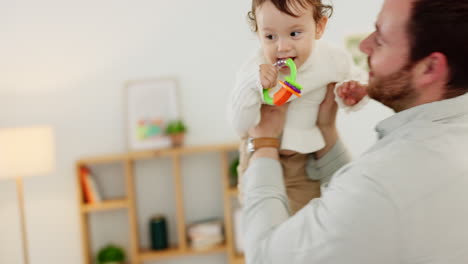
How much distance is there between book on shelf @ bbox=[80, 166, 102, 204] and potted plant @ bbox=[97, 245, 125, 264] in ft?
0.99

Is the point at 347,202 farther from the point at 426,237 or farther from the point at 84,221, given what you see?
the point at 84,221

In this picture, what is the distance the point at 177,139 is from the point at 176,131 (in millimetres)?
56

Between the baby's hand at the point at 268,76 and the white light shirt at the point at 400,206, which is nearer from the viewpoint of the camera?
the white light shirt at the point at 400,206

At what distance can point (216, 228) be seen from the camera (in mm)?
2822

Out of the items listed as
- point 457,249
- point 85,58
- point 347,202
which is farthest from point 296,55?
point 85,58

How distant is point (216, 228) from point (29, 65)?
1478 mm

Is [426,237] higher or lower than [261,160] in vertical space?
lower

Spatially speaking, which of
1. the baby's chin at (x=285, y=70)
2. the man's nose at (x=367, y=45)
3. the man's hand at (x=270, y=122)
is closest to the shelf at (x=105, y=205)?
the man's hand at (x=270, y=122)

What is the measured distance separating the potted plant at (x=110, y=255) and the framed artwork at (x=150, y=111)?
611 millimetres

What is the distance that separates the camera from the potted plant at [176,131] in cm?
279

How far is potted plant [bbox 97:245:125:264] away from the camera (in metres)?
2.83

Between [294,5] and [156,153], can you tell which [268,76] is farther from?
[156,153]

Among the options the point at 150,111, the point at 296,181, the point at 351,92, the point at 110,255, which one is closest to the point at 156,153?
the point at 150,111

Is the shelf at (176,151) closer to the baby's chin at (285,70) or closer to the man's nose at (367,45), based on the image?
the baby's chin at (285,70)
